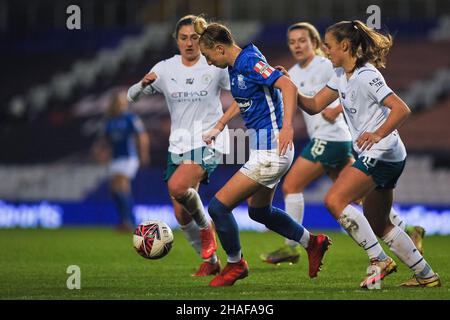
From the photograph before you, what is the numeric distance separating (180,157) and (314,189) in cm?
1016

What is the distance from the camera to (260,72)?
737 centimetres

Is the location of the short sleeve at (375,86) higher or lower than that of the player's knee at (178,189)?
higher

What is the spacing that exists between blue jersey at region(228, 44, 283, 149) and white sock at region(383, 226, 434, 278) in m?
1.13

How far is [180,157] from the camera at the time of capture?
9.02m

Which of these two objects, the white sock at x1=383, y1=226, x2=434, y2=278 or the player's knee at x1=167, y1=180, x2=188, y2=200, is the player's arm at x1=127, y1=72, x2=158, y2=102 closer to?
the player's knee at x1=167, y1=180, x2=188, y2=200

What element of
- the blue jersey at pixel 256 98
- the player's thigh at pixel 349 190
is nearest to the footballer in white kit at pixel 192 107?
the blue jersey at pixel 256 98

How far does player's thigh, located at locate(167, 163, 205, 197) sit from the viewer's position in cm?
868

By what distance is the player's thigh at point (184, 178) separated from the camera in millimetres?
8680

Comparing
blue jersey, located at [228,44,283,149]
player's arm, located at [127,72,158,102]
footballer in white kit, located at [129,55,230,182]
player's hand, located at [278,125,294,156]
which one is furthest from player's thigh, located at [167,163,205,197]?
player's hand, located at [278,125,294,156]

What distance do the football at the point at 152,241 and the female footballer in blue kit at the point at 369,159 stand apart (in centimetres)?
163

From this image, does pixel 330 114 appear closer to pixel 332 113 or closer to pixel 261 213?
pixel 332 113

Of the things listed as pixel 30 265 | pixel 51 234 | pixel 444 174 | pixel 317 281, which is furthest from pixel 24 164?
pixel 317 281

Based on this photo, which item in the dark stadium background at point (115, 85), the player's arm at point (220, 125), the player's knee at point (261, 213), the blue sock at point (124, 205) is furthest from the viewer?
the dark stadium background at point (115, 85)

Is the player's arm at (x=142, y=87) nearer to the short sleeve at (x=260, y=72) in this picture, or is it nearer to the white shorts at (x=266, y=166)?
the short sleeve at (x=260, y=72)
